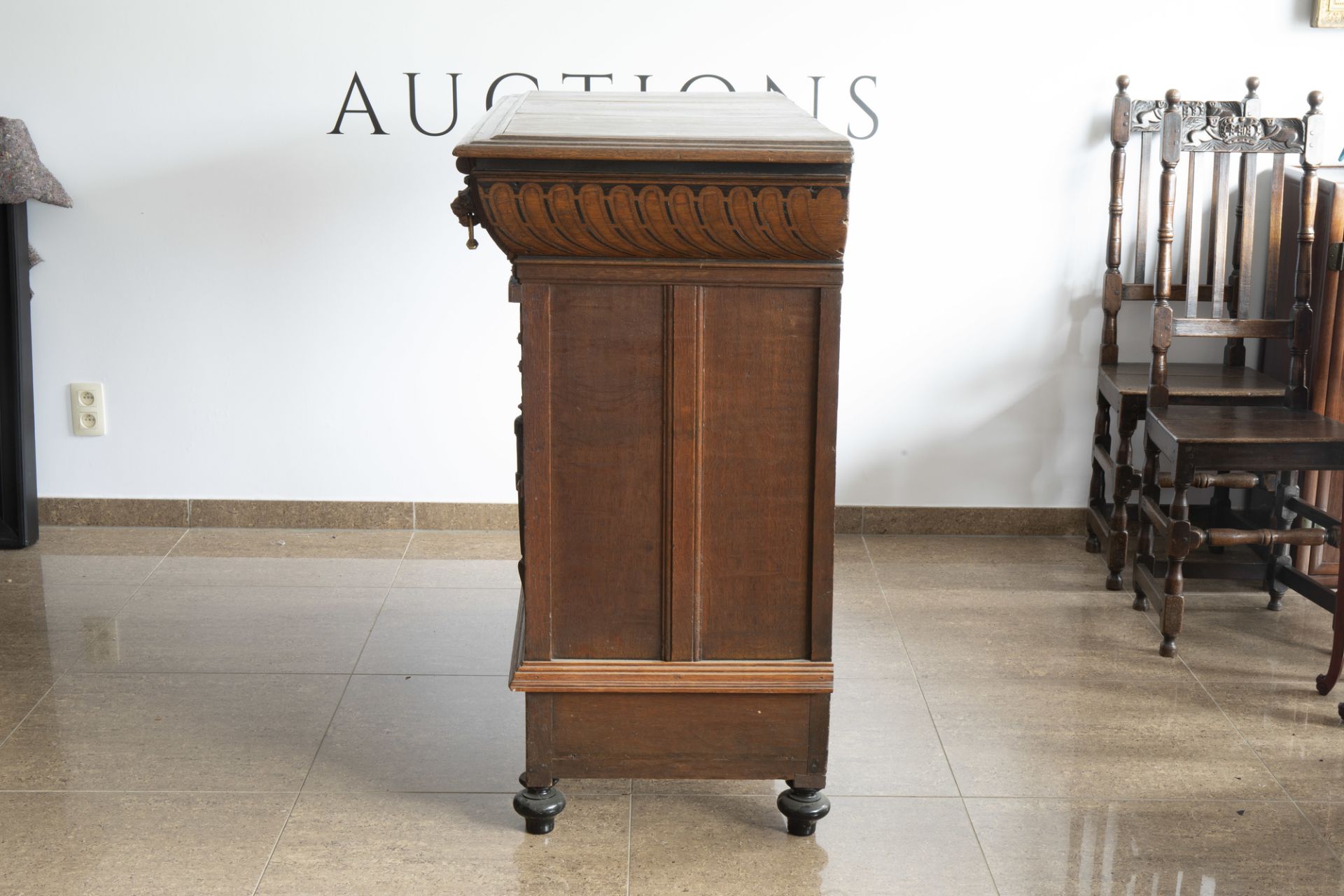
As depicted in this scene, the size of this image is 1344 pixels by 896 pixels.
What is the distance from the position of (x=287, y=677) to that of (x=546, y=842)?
883mm

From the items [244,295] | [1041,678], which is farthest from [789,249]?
[244,295]

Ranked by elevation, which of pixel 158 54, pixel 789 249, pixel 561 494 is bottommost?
pixel 561 494

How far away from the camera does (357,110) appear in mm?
3645

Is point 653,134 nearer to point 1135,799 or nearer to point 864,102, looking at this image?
point 1135,799

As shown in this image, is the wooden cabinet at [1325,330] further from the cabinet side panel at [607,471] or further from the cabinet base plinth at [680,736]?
the cabinet side panel at [607,471]

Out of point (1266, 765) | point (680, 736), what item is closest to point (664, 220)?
point (680, 736)

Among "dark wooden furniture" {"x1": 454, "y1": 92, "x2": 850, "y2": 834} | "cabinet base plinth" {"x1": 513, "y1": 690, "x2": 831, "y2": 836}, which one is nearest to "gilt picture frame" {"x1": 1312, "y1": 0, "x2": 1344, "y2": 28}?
"dark wooden furniture" {"x1": 454, "y1": 92, "x2": 850, "y2": 834}

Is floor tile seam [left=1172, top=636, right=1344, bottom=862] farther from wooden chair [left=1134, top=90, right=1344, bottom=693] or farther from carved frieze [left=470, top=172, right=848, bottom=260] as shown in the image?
carved frieze [left=470, top=172, right=848, bottom=260]

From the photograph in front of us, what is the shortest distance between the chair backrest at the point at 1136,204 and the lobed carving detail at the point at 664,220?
5.93 ft

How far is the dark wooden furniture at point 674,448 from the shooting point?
2.00 meters

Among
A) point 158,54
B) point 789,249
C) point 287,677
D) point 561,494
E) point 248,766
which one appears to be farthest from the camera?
point 158,54

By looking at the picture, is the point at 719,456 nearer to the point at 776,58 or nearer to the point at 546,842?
the point at 546,842

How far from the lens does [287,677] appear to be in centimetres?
294

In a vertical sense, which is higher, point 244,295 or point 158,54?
point 158,54
